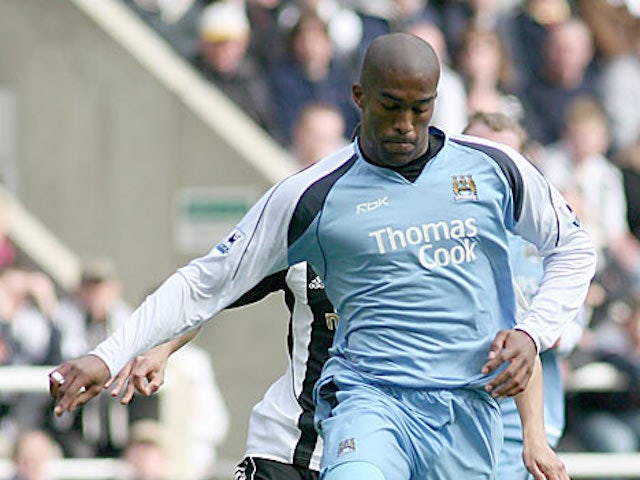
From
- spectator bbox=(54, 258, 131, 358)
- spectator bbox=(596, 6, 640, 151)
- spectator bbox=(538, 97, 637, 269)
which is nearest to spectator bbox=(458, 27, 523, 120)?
spectator bbox=(538, 97, 637, 269)

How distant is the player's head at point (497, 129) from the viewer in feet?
26.5

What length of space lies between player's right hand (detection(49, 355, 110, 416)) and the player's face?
1178 mm

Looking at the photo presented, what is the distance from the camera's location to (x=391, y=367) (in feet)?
21.3

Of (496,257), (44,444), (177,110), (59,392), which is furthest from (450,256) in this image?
(177,110)

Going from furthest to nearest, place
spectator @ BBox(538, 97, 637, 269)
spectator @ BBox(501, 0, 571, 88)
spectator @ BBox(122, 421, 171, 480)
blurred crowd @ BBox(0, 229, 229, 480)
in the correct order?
spectator @ BBox(501, 0, 571, 88), spectator @ BBox(538, 97, 637, 269), blurred crowd @ BBox(0, 229, 229, 480), spectator @ BBox(122, 421, 171, 480)

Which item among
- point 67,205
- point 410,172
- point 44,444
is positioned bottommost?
point 44,444

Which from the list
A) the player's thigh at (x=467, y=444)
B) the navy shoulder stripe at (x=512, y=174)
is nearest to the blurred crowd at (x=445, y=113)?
the navy shoulder stripe at (x=512, y=174)

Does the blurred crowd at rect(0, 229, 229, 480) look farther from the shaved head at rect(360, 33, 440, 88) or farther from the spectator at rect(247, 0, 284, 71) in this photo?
the shaved head at rect(360, 33, 440, 88)

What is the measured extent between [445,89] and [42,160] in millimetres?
2937

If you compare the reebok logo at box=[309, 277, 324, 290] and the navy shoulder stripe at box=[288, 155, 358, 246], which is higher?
the navy shoulder stripe at box=[288, 155, 358, 246]

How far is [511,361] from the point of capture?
6.26 m

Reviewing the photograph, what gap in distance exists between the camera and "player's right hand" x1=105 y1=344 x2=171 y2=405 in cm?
661

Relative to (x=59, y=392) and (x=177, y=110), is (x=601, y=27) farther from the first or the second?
(x=59, y=392)

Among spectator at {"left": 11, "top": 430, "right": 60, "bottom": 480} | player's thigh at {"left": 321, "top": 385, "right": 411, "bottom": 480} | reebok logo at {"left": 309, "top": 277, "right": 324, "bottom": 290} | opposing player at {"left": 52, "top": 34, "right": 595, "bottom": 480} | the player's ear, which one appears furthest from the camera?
spectator at {"left": 11, "top": 430, "right": 60, "bottom": 480}
